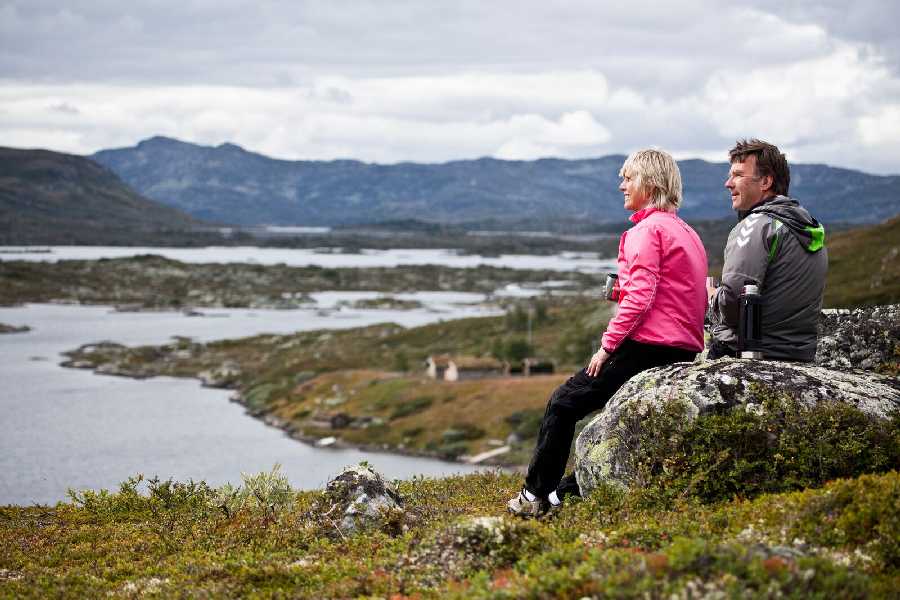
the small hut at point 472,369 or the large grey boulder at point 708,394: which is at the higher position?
the large grey boulder at point 708,394

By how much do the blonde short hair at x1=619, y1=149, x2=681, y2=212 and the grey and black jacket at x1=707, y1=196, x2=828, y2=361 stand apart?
80 cm

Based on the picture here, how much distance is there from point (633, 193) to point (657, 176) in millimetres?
296

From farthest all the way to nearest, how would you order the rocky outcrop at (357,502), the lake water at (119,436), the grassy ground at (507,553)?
1. the lake water at (119,436)
2. the rocky outcrop at (357,502)
3. the grassy ground at (507,553)

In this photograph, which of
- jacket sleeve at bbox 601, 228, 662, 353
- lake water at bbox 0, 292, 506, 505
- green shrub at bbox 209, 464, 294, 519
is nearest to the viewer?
jacket sleeve at bbox 601, 228, 662, 353

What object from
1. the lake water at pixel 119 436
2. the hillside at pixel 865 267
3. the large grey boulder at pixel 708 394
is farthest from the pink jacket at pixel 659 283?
the hillside at pixel 865 267

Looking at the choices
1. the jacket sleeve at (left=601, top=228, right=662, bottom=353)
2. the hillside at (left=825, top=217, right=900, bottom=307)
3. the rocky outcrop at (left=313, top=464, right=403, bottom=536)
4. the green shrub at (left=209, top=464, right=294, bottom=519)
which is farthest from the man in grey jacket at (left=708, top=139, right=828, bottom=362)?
the hillside at (left=825, top=217, right=900, bottom=307)

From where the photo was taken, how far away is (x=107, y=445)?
8381cm

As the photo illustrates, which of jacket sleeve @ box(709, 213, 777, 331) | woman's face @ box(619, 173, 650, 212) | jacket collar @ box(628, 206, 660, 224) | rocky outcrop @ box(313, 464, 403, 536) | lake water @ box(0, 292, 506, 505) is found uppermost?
woman's face @ box(619, 173, 650, 212)

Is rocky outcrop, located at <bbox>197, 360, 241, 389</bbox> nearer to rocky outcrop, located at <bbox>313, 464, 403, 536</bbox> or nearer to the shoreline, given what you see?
the shoreline

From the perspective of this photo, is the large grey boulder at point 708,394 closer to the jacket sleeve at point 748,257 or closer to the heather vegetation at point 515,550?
the heather vegetation at point 515,550

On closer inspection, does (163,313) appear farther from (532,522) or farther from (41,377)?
(532,522)

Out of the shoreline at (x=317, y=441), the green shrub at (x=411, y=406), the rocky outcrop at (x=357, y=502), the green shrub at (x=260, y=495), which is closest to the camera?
the rocky outcrop at (x=357, y=502)

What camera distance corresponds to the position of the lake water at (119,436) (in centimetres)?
7312

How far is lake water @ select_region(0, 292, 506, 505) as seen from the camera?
240ft
